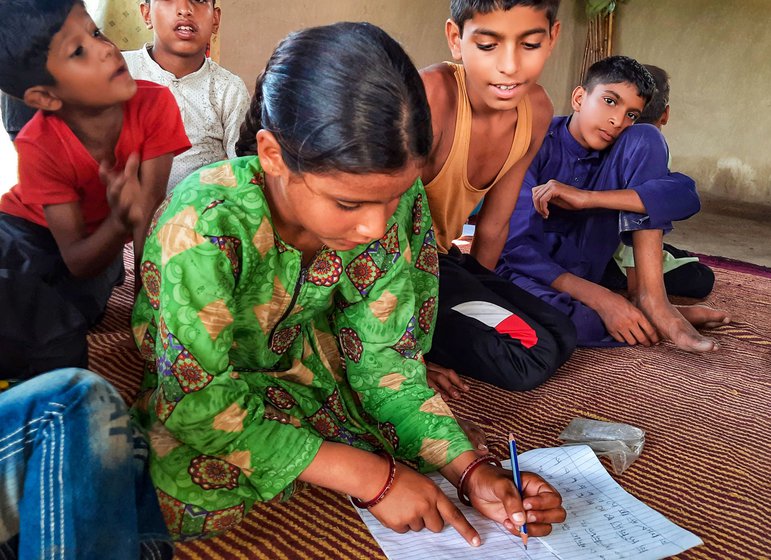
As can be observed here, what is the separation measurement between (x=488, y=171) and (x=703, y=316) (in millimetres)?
822

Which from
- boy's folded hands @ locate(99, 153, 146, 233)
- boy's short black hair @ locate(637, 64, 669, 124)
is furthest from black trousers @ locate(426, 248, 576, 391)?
boy's short black hair @ locate(637, 64, 669, 124)

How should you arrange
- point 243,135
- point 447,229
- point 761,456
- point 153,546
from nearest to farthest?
point 153,546, point 243,135, point 761,456, point 447,229

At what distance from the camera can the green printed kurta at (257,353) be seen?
2.99ft

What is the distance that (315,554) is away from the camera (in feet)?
3.20

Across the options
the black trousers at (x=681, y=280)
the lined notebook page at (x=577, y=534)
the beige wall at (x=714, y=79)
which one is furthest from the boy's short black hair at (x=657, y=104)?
the beige wall at (x=714, y=79)

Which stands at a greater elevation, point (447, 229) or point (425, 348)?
point (447, 229)

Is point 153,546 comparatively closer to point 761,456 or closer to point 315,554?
point 315,554

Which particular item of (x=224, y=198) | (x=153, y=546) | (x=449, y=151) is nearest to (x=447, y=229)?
(x=449, y=151)

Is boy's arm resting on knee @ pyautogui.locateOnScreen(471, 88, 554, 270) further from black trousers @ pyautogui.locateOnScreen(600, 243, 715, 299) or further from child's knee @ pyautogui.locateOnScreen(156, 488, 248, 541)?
child's knee @ pyautogui.locateOnScreen(156, 488, 248, 541)

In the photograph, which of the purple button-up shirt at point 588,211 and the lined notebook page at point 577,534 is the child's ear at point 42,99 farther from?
the purple button-up shirt at point 588,211

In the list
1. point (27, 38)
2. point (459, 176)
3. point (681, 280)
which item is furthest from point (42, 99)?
point (681, 280)

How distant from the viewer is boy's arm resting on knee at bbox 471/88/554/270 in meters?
1.80

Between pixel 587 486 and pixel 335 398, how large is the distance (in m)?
0.43

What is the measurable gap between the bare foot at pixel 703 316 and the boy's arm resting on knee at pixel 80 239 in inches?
61.9
